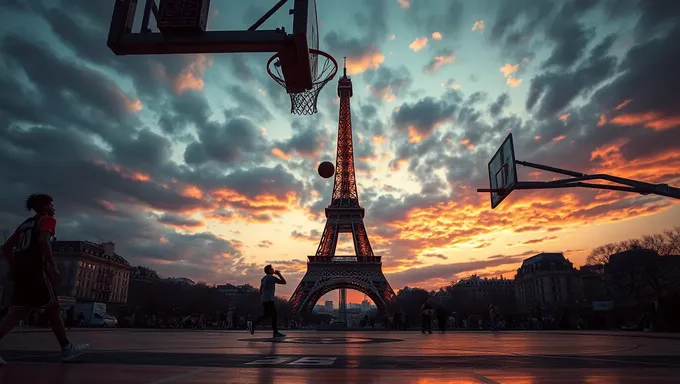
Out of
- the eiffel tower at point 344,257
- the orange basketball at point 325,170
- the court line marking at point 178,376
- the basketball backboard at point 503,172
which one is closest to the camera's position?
the court line marking at point 178,376

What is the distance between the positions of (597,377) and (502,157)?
16.1 m

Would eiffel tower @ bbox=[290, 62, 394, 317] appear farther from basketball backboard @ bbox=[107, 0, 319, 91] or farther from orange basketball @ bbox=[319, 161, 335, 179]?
basketball backboard @ bbox=[107, 0, 319, 91]

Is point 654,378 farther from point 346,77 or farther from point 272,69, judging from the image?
point 346,77

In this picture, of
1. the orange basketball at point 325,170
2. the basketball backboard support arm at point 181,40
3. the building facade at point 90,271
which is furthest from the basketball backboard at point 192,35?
the building facade at point 90,271

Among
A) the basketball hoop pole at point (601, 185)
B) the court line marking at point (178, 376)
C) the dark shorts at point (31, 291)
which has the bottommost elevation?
the court line marking at point (178, 376)

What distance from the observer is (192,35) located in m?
6.79

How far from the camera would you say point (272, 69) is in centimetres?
1032

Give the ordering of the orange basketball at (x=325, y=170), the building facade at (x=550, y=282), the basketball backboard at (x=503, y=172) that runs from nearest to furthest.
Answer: the basketball backboard at (x=503, y=172), the orange basketball at (x=325, y=170), the building facade at (x=550, y=282)

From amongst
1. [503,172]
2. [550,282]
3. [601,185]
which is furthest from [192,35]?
[550,282]

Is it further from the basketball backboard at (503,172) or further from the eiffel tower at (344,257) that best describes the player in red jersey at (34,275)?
the eiffel tower at (344,257)

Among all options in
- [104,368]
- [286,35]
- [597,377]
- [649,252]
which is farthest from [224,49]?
[649,252]

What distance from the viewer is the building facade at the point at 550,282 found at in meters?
108

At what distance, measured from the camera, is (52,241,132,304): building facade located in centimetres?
7619

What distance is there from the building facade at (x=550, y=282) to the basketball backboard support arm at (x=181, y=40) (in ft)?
367
